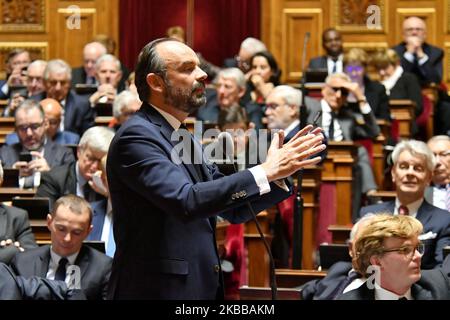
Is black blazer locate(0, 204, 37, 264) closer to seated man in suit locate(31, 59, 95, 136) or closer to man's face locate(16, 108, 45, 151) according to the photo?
man's face locate(16, 108, 45, 151)


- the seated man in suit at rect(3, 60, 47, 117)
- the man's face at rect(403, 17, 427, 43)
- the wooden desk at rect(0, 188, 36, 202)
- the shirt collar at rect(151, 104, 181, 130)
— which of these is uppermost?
the man's face at rect(403, 17, 427, 43)

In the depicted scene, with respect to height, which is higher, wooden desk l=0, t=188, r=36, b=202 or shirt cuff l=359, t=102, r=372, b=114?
shirt cuff l=359, t=102, r=372, b=114

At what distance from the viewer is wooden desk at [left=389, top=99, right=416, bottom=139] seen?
833 centimetres

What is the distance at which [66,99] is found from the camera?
7980 millimetres

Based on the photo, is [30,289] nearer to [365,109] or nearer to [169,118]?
[169,118]

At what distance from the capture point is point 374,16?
405 inches

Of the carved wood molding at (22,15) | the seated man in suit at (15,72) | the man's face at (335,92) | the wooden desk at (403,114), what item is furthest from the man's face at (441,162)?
the carved wood molding at (22,15)

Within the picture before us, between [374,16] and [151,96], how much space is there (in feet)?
25.0

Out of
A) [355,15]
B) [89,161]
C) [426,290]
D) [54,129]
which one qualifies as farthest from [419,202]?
[355,15]

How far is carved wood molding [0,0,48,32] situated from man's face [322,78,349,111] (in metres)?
4.27

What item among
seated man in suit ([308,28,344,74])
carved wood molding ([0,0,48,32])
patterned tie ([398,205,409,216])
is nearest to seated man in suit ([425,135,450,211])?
patterned tie ([398,205,409,216])

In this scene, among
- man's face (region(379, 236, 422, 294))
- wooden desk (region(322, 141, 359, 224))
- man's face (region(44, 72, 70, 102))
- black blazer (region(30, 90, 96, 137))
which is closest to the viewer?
man's face (region(379, 236, 422, 294))

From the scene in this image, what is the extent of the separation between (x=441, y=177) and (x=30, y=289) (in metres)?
2.72

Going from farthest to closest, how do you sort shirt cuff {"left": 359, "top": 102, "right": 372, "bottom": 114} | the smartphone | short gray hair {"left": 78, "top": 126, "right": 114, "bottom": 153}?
1. shirt cuff {"left": 359, "top": 102, "right": 372, "bottom": 114}
2. the smartphone
3. short gray hair {"left": 78, "top": 126, "right": 114, "bottom": 153}
